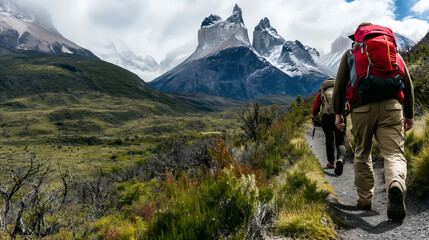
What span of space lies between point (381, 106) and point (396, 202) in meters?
1.03

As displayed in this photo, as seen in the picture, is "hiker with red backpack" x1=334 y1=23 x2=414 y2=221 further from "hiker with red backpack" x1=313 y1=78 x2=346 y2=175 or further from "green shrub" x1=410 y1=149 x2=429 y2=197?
"hiker with red backpack" x1=313 y1=78 x2=346 y2=175

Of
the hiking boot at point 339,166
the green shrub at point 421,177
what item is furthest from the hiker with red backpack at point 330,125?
the green shrub at point 421,177

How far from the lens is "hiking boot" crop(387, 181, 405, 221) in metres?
2.12

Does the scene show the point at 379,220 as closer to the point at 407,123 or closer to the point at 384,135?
the point at 384,135

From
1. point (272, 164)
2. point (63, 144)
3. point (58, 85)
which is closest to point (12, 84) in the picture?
point (58, 85)

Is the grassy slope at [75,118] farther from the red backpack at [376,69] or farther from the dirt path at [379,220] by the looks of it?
the red backpack at [376,69]

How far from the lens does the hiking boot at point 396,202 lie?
6.97 feet

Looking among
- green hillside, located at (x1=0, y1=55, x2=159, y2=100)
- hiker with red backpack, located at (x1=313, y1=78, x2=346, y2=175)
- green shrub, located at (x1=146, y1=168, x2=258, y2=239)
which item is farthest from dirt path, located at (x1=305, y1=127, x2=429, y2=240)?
green hillside, located at (x1=0, y1=55, x2=159, y2=100)

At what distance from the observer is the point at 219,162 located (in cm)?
335

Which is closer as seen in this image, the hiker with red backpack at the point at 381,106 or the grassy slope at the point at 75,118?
the hiker with red backpack at the point at 381,106

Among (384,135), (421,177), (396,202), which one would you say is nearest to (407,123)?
(384,135)

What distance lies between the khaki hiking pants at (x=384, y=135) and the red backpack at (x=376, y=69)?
12 centimetres

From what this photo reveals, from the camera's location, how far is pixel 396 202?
216 centimetres

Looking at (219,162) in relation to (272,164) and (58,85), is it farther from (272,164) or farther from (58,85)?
(58,85)
